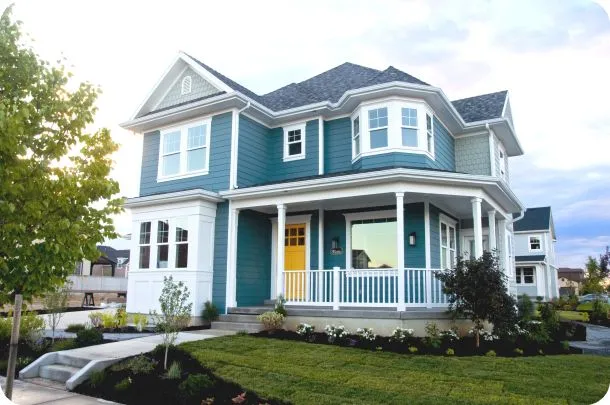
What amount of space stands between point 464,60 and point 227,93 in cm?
704

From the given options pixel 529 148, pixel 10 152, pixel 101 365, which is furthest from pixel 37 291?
pixel 529 148

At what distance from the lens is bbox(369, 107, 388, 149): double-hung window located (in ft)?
39.9

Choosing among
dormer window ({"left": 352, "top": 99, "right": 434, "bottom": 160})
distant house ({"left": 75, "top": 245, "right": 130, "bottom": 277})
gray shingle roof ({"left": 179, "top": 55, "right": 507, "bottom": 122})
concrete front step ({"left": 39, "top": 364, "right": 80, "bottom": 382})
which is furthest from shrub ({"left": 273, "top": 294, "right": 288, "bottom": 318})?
distant house ({"left": 75, "top": 245, "right": 130, "bottom": 277})

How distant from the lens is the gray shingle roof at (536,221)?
31.2 metres

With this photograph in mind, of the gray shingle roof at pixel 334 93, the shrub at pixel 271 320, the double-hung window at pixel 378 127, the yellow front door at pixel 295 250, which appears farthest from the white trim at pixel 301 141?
the shrub at pixel 271 320

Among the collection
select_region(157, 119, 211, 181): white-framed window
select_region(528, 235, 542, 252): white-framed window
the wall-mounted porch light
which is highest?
select_region(157, 119, 211, 181): white-framed window

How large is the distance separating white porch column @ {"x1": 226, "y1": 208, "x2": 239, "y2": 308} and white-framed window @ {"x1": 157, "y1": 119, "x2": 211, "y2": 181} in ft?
5.61

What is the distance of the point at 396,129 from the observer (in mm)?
11984

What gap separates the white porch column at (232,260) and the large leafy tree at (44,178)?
6.24 metres

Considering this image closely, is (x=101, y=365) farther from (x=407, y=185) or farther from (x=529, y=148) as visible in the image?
(x=529, y=148)

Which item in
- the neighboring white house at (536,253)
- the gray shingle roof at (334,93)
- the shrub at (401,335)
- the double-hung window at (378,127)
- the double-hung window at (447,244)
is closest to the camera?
the shrub at (401,335)

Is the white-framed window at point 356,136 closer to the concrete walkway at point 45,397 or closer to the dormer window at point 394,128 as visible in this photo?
the dormer window at point 394,128

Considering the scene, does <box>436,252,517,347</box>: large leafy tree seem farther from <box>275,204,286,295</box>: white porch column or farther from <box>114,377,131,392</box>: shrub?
<box>114,377,131,392</box>: shrub

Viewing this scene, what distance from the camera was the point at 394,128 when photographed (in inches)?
472
